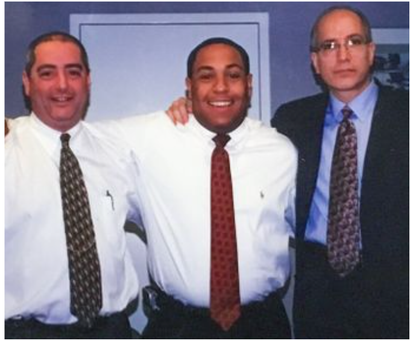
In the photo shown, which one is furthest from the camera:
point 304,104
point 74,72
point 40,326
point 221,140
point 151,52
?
point 151,52

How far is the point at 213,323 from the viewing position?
1697 mm

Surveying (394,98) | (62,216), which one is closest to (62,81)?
(62,216)

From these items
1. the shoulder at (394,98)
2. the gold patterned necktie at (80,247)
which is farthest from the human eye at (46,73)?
the shoulder at (394,98)

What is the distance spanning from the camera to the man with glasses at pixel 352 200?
1.66 m

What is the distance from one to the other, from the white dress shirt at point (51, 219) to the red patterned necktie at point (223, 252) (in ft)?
0.84

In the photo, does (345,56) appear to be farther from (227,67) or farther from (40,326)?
(40,326)

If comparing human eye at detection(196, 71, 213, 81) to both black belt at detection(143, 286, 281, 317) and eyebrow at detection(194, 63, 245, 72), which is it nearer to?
eyebrow at detection(194, 63, 245, 72)

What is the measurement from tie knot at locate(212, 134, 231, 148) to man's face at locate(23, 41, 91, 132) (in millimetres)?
421

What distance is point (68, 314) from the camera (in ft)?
5.16

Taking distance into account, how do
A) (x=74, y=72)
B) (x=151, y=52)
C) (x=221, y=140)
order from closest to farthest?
(x=74, y=72) → (x=221, y=140) → (x=151, y=52)

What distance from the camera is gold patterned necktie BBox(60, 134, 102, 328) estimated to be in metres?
1.57

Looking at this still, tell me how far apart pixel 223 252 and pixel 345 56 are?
27.1 inches

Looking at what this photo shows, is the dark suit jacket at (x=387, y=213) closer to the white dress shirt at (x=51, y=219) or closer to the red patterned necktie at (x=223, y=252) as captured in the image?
the red patterned necktie at (x=223, y=252)

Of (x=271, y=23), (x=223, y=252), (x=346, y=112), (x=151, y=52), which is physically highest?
(x=271, y=23)
